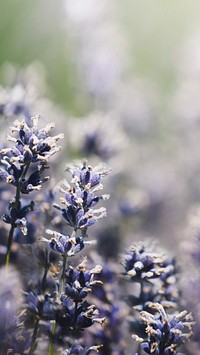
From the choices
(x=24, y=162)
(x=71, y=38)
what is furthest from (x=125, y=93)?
(x=24, y=162)

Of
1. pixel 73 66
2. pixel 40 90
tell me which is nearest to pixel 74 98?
pixel 73 66

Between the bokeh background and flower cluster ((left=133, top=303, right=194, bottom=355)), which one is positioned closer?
flower cluster ((left=133, top=303, right=194, bottom=355))

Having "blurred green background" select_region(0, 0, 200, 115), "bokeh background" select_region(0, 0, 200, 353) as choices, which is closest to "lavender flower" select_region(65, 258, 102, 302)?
"bokeh background" select_region(0, 0, 200, 353)

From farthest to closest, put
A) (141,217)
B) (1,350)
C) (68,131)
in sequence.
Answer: (68,131) < (141,217) < (1,350)

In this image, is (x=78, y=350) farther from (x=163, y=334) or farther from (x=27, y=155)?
(x=27, y=155)

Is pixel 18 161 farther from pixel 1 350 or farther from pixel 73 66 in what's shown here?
pixel 73 66

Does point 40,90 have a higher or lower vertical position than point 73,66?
lower

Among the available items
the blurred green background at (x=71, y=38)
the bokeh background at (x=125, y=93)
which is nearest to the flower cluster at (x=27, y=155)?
the bokeh background at (x=125, y=93)

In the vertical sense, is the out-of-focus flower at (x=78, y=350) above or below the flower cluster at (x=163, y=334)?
below

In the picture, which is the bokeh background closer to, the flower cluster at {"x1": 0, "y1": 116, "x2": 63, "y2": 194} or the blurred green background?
the blurred green background

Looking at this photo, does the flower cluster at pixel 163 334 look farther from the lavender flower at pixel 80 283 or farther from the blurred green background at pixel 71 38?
the blurred green background at pixel 71 38

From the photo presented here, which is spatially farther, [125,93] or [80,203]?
[125,93]
